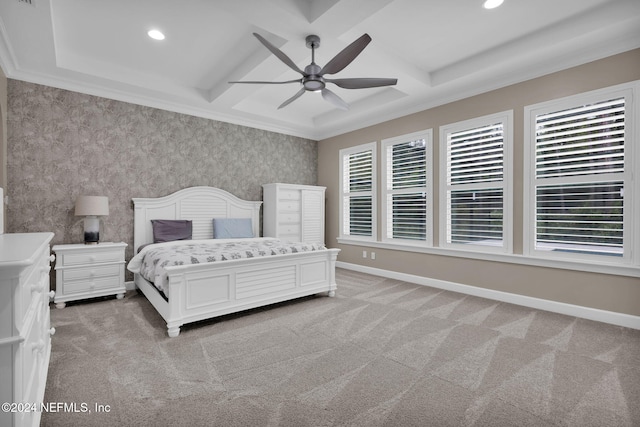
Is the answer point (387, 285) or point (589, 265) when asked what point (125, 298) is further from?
point (589, 265)

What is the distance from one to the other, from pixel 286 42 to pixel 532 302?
156 inches

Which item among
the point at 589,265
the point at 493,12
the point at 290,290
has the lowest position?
the point at 290,290

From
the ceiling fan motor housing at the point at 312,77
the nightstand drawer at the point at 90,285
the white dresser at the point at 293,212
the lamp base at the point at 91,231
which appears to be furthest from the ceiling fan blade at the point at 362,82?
the nightstand drawer at the point at 90,285

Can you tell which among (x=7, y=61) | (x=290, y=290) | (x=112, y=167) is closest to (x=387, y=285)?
(x=290, y=290)

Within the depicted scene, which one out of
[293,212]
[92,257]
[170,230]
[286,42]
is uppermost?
[286,42]

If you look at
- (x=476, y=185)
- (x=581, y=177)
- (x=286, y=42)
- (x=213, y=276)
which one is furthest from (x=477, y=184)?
(x=213, y=276)

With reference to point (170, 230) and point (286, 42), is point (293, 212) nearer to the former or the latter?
point (170, 230)

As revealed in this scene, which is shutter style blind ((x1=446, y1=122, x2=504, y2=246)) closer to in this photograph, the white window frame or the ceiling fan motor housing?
the white window frame

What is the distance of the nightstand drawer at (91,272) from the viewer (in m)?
3.51

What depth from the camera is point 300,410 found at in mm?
1733

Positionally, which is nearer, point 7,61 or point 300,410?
point 300,410

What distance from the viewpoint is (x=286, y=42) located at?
296cm

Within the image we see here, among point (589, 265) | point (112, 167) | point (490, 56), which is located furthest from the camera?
point (112, 167)

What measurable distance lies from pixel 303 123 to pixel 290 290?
11.4 ft
